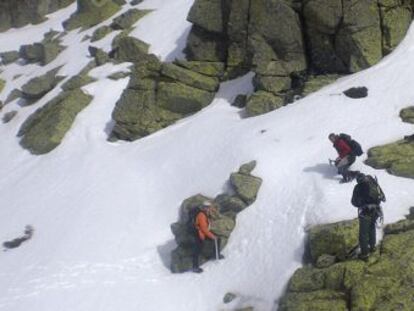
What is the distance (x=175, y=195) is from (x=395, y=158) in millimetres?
8985

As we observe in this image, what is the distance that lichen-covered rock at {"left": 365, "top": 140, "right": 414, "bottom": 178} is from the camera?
22.3 m

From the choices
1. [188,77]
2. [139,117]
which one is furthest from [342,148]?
[139,117]

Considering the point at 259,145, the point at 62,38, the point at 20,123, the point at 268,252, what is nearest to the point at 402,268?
the point at 268,252

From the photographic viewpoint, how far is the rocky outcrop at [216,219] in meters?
22.3

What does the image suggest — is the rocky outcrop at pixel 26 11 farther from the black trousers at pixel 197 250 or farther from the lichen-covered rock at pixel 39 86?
the black trousers at pixel 197 250

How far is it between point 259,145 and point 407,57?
9081 mm

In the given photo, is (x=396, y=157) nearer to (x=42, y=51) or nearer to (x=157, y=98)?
(x=157, y=98)

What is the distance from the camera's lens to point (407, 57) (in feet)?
97.7

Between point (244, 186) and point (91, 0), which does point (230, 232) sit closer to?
point (244, 186)

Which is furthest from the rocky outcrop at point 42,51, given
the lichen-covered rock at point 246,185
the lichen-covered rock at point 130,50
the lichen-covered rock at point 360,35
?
the lichen-covered rock at point 246,185

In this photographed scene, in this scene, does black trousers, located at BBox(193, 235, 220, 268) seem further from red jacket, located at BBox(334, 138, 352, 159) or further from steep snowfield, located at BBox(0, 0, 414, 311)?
red jacket, located at BBox(334, 138, 352, 159)

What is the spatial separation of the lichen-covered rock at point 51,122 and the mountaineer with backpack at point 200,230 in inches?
534

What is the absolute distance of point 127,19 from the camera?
45.7 metres

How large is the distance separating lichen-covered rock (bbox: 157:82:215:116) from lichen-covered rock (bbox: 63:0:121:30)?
19308mm
